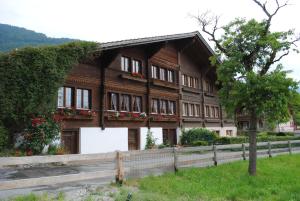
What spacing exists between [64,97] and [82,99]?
1.53 meters

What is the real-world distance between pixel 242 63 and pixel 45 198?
8.96 meters

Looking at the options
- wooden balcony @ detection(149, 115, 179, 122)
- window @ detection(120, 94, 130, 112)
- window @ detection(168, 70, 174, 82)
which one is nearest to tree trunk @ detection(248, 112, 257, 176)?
window @ detection(120, 94, 130, 112)

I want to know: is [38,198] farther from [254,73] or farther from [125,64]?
[125,64]

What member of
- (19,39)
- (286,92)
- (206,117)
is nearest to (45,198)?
(286,92)

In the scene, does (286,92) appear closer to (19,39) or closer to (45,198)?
(45,198)

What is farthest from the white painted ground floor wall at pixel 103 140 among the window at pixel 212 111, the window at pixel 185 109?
the window at pixel 212 111

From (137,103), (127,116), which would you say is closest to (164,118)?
(137,103)

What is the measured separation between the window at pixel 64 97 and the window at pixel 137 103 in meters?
5.84

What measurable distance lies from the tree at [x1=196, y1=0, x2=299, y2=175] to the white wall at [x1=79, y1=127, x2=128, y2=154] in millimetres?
9463

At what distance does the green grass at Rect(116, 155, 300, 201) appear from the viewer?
8570mm

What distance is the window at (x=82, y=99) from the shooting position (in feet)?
63.6

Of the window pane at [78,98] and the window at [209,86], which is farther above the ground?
the window at [209,86]

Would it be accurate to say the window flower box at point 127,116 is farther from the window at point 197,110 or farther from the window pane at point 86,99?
the window at point 197,110

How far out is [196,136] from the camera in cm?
2717
